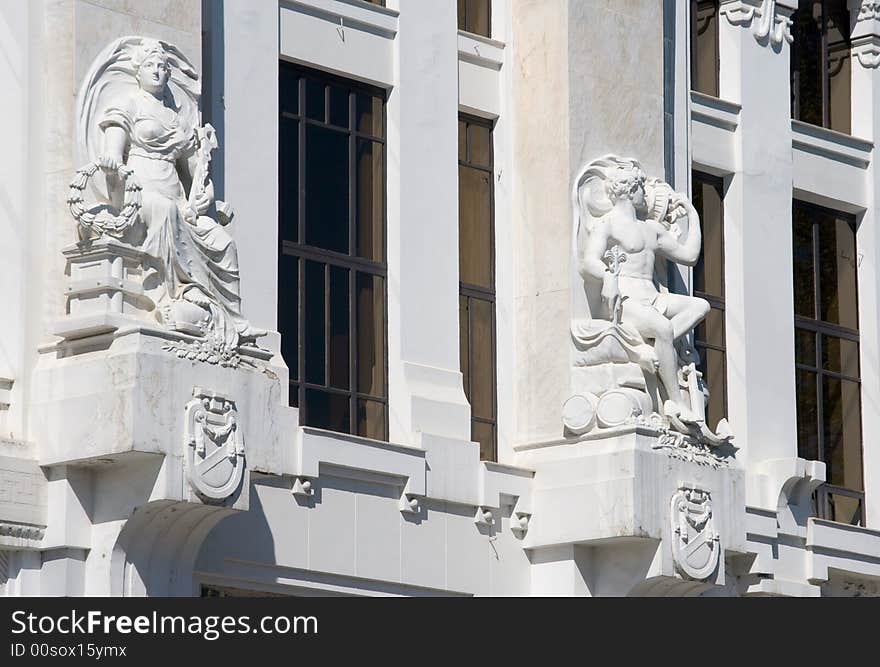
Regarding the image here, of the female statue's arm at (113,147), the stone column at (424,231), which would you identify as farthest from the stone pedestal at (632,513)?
the female statue's arm at (113,147)

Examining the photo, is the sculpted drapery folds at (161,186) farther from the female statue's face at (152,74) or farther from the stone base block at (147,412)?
the stone base block at (147,412)

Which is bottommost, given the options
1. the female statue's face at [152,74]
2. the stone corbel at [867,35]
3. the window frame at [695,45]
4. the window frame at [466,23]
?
the female statue's face at [152,74]

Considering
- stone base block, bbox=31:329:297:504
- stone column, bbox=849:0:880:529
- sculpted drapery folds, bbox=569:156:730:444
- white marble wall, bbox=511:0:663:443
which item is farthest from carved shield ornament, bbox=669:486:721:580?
stone column, bbox=849:0:880:529

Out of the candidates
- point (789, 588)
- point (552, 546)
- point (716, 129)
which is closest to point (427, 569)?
point (552, 546)

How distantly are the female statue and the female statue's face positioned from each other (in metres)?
5.94

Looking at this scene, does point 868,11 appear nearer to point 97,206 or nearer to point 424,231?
point 424,231

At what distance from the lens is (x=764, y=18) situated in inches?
1275

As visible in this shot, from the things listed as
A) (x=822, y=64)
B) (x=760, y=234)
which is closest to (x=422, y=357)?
(x=760, y=234)

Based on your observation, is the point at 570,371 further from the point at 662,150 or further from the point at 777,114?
the point at 777,114

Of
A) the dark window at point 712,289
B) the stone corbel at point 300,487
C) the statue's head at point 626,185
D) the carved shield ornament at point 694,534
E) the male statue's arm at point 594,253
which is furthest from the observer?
the dark window at point 712,289

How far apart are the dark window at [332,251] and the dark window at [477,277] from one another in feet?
4.14

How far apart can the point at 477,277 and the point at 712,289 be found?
4142 mm

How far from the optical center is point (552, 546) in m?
27.2

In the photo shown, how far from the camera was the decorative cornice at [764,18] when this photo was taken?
32125 millimetres
